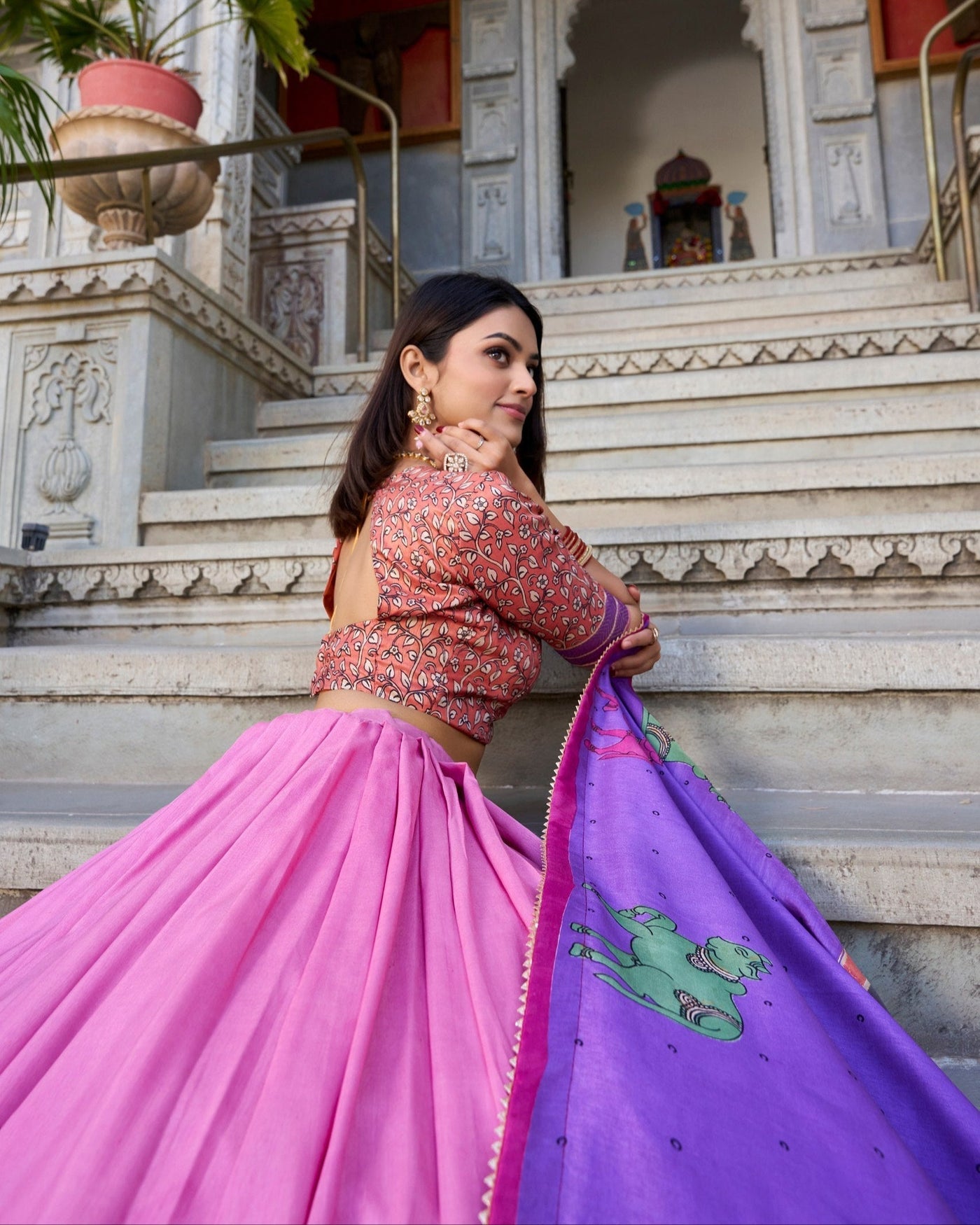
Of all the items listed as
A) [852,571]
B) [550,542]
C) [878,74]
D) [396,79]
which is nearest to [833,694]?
[852,571]

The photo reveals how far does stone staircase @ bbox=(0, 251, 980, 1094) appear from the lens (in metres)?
1.20

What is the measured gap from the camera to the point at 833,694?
1.50 meters

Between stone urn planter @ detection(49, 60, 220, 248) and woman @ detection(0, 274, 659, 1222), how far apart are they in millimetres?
2232

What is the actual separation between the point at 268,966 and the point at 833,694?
1.08m

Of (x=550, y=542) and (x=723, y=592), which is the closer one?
(x=550, y=542)

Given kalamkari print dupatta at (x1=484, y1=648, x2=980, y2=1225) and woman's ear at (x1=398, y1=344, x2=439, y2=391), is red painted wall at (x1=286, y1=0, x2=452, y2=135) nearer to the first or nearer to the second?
woman's ear at (x1=398, y1=344, x2=439, y2=391)

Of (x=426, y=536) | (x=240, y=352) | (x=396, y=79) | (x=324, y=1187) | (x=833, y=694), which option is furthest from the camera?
(x=396, y=79)

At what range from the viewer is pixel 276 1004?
2.37ft

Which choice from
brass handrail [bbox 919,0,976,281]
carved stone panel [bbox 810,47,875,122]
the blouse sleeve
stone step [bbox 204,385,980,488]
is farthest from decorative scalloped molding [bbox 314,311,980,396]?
carved stone panel [bbox 810,47,875,122]

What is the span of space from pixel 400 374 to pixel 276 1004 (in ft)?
3.44

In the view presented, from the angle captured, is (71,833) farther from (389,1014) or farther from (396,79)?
(396,79)

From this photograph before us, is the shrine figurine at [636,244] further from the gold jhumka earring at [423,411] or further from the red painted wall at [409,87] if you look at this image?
the gold jhumka earring at [423,411]

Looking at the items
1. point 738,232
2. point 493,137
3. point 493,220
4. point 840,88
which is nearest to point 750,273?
point 840,88

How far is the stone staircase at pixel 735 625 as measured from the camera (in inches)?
47.2
